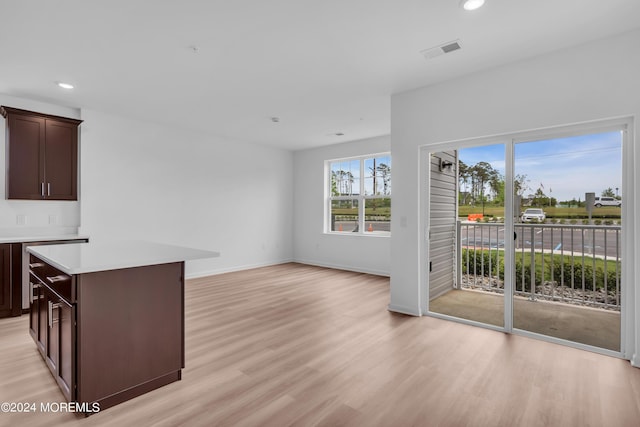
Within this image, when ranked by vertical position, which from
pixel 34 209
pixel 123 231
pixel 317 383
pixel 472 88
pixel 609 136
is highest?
pixel 472 88

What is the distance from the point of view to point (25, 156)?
4.08 meters

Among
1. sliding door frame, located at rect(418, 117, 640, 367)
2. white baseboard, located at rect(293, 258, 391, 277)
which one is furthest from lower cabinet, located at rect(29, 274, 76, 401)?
white baseboard, located at rect(293, 258, 391, 277)

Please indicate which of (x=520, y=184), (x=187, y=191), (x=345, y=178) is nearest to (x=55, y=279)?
(x=187, y=191)

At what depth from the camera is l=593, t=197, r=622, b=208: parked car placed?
9.22 ft

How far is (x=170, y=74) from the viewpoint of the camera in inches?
136

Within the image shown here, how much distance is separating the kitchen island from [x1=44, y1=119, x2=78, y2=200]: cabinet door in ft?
7.80

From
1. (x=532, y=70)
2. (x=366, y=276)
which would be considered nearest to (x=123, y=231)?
(x=366, y=276)

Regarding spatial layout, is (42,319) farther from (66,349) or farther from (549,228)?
(549,228)

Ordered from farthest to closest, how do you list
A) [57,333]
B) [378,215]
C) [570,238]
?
[378,215]
[570,238]
[57,333]

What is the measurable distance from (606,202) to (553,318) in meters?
1.29

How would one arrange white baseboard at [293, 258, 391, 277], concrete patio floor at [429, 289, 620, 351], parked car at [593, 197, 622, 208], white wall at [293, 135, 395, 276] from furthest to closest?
1. white wall at [293, 135, 395, 276]
2. white baseboard at [293, 258, 391, 277]
3. concrete patio floor at [429, 289, 620, 351]
4. parked car at [593, 197, 622, 208]

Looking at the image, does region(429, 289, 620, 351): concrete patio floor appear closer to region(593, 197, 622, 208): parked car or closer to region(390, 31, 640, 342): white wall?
region(390, 31, 640, 342): white wall

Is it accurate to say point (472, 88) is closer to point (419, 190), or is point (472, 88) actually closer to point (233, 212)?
point (419, 190)

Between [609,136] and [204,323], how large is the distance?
4295 millimetres
